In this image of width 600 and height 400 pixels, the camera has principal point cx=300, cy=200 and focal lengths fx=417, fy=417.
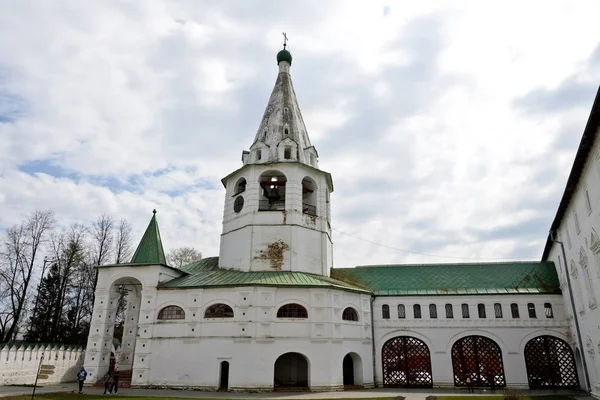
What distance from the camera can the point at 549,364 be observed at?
24094mm

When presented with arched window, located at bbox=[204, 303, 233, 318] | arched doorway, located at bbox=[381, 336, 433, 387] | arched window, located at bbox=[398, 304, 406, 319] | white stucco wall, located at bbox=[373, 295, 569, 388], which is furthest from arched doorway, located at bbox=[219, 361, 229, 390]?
arched window, located at bbox=[398, 304, 406, 319]

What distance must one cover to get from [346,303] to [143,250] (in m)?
12.9

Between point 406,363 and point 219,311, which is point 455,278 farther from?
point 219,311

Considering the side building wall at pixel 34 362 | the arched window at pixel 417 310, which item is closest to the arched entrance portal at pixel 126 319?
the side building wall at pixel 34 362

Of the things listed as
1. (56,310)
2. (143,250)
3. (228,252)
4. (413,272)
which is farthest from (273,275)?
(56,310)

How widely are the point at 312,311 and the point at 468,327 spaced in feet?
32.9

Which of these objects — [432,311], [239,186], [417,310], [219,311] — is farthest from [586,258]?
[239,186]

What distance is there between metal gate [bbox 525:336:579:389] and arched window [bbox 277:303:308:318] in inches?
531

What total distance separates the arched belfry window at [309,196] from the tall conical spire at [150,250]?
9.59 m

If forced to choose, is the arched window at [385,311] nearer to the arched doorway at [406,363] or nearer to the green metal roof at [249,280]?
the arched doorway at [406,363]

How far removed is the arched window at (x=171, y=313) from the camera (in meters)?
23.8

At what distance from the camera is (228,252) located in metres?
27.5

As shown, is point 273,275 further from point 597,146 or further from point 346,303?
point 597,146

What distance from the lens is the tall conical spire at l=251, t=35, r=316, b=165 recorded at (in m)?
29.1
